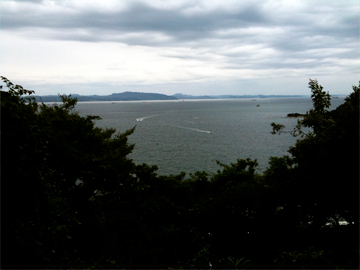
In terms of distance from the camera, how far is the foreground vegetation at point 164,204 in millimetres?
8164

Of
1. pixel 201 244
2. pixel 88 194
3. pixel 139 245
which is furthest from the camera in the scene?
pixel 88 194

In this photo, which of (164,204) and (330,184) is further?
(164,204)

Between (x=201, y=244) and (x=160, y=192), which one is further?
(x=160, y=192)

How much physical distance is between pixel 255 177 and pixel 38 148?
14.7m

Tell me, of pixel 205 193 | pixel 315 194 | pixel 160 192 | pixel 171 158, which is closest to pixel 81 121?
pixel 160 192

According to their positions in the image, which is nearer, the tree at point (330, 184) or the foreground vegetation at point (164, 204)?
the foreground vegetation at point (164, 204)

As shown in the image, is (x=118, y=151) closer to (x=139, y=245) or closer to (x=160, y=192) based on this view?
(x=160, y=192)

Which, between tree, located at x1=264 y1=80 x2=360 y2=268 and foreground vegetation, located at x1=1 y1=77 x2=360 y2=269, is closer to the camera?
foreground vegetation, located at x1=1 y1=77 x2=360 y2=269

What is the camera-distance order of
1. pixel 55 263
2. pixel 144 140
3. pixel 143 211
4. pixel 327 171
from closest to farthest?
pixel 55 263, pixel 327 171, pixel 143 211, pixel 144 140

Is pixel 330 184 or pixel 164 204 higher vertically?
pixel 330 184

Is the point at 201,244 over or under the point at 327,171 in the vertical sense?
under

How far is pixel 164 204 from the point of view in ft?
59.4

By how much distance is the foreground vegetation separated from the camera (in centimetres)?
816

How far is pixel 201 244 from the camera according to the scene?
14.0 meters
